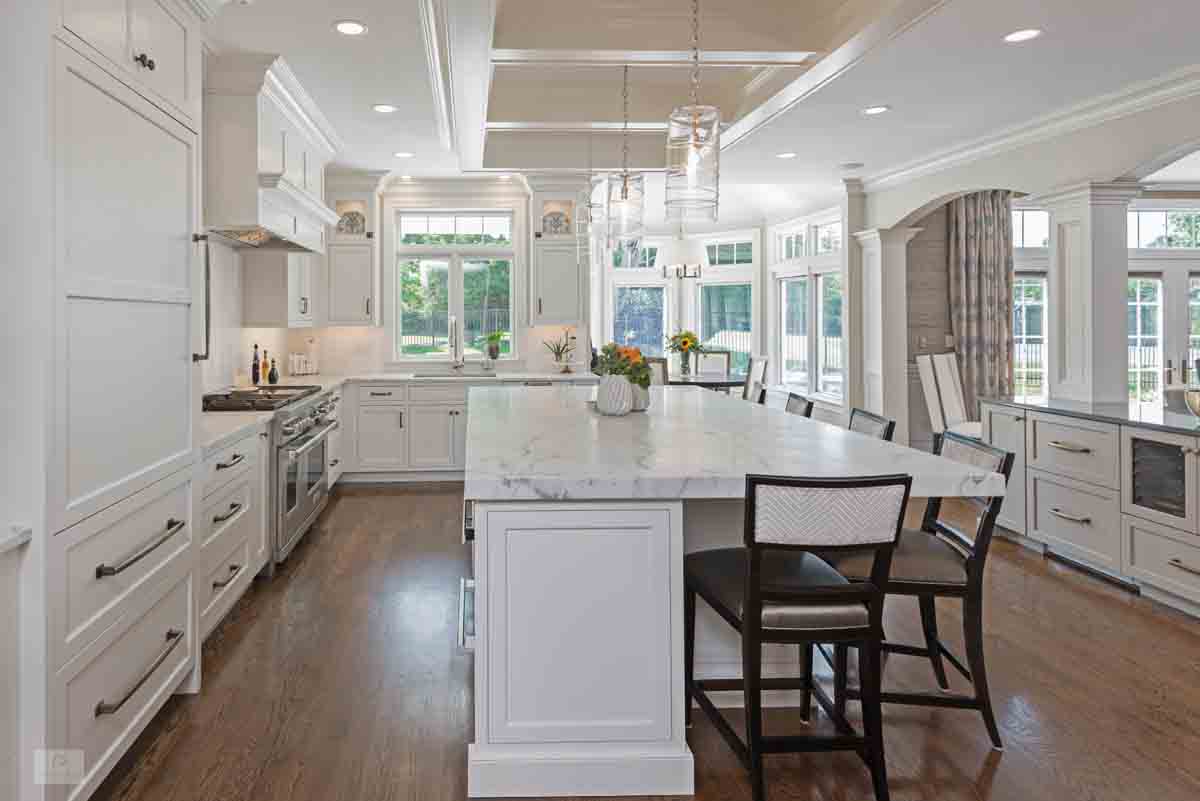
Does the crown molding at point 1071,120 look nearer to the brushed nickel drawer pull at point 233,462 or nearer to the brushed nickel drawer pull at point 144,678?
the brushed nickel drawer pull at point 233,462

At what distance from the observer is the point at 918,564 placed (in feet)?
8.00

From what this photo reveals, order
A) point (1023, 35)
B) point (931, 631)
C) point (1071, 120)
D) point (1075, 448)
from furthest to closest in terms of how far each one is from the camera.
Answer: point (1071, 120) < point (1075, 448) < point (1023, 35) < point (931, 631)

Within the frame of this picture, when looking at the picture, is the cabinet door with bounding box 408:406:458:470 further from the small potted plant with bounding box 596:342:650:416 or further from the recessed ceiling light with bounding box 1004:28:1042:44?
the recessed ceiling light with bounding box 1004:28:1042:44

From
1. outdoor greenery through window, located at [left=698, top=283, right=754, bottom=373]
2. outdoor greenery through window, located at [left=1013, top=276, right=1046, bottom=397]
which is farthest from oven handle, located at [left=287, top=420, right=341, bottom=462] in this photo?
outdoor greenery through window, located at [left=1013, top=276, right=1046, bottom=397]

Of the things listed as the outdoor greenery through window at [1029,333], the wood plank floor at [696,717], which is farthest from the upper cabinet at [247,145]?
the outdoor greenery through window at [1029,333]

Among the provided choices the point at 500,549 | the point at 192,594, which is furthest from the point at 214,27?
the point at 500,549

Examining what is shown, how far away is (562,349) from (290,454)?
346 cm

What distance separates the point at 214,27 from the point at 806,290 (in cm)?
650

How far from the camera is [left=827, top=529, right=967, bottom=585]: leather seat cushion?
7.85 feet

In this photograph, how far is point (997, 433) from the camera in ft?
17.0

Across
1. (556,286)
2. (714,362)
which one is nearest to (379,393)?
(556,286)

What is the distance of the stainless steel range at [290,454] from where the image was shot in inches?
171

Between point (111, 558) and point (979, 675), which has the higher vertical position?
point (111, 558)

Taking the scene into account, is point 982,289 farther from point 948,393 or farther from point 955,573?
point 955,573
